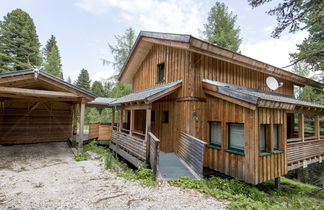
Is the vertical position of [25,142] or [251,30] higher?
[251,30]

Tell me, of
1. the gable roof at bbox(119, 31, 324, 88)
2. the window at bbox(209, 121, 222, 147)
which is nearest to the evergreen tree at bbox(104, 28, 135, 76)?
the gable roof at bbox(119, 31, 324, 88)

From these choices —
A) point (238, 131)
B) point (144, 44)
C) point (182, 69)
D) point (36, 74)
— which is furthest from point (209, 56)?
point (36, 74)

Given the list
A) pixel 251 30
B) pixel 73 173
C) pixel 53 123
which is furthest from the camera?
pixel 251 30

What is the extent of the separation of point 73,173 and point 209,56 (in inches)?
278

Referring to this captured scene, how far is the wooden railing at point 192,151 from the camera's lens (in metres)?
5.35

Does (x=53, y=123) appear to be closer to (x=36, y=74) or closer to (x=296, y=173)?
(x=36, y=74)

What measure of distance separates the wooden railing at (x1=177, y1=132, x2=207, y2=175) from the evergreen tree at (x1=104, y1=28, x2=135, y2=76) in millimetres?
14053

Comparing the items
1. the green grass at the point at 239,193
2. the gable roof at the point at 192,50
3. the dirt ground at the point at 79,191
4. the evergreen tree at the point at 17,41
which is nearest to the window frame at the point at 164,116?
the gable roof at the point at 192,50

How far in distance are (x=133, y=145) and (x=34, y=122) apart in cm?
Answer: 748

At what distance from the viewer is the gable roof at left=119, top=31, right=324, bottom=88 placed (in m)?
6.71

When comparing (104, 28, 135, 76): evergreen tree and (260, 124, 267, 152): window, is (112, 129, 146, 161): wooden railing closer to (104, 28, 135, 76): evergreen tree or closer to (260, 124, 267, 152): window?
(260, 124, 267, 152): window

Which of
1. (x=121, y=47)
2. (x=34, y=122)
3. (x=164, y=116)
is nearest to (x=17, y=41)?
(x=121, y=47)

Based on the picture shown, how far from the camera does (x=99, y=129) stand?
12375 mm

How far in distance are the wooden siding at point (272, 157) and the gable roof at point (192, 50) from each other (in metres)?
3.02
